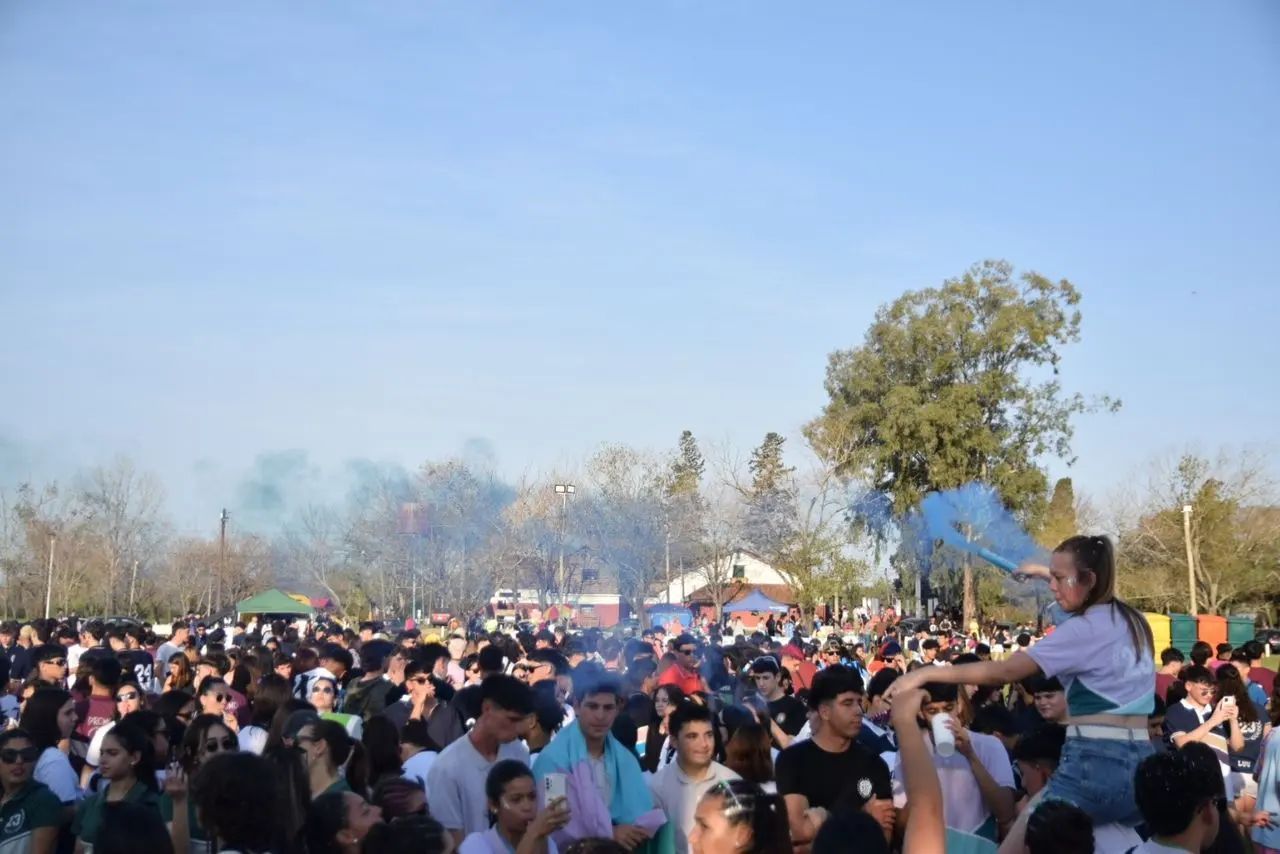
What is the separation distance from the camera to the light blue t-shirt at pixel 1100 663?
14.7 feet

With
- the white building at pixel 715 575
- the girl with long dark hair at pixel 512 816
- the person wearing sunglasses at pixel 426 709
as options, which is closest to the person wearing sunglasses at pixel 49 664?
the person wearing sunglasses at pixel 426 709

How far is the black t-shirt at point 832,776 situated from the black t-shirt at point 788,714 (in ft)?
10.7

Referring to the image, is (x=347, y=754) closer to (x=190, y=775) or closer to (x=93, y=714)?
(x=190, y=775)

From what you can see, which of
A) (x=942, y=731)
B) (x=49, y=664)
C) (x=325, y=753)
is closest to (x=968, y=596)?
(x=49, y=664)

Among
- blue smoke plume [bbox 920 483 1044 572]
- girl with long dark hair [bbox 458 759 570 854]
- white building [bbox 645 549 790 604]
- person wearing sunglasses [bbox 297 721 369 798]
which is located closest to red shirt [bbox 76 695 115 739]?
person wearing sunglasses [bbox 297 721 369 798]

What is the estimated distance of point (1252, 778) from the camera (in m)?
8.52

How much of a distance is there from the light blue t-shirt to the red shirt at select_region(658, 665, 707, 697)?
6.75 meters

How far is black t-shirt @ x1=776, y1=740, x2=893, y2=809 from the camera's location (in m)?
5.86

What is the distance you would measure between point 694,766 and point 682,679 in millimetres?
5514

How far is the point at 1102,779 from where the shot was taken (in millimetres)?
4543

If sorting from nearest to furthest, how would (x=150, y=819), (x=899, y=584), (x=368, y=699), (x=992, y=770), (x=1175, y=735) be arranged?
(x=150, y=819) < (x=992, y=770) < (x=1175, y=735) < (x=368, y=699) < (x=899, y=584)

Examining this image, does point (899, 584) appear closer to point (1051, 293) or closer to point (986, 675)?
point (1051, 293)

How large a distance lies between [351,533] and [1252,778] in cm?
3796

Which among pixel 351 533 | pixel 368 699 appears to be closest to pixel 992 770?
pixel 368 699
